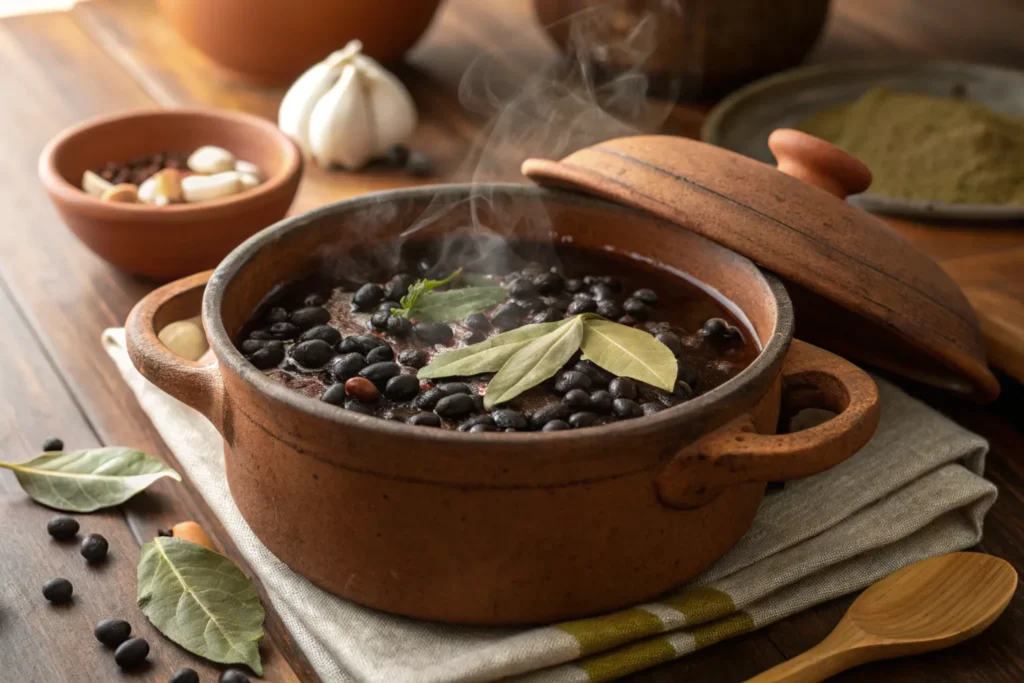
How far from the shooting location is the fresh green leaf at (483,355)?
112cm

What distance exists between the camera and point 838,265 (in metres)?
1.17

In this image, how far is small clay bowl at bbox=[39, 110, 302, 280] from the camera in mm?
1558

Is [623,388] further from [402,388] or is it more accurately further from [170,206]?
[170,206]

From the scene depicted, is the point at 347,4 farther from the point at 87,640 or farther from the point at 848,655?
the point at 848,655

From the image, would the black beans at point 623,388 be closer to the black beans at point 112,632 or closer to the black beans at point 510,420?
the black beans at point 510,420

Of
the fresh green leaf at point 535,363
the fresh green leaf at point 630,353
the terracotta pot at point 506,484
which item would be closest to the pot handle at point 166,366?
the terracotta pot at point 506,484

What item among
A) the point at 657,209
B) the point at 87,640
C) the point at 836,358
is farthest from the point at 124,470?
the point at 836,358

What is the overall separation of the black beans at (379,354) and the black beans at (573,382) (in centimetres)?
17

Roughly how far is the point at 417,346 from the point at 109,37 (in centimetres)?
158

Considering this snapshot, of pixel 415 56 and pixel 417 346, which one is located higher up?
pixel 417 346

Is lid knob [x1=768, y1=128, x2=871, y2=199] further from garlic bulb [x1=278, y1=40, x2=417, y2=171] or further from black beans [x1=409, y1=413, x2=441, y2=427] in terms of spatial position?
garlic bulb [x1=278, y1=40, x2=417, y2=171]

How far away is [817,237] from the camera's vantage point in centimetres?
119

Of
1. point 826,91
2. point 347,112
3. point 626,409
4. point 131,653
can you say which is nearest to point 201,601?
point 131,653

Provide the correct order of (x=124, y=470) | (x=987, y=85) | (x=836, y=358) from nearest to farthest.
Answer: (x=836, y=358) → (x=124, y=470) → (x=987, y=85)
